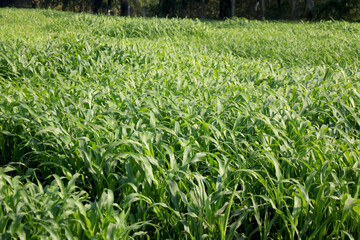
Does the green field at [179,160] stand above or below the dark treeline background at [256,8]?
below

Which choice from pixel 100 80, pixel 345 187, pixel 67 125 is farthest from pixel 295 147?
pixel 100 80

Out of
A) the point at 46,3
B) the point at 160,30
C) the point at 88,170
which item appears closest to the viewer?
the point at 88,170

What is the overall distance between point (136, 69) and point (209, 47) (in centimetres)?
451

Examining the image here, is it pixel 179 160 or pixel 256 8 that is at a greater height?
pixel 256 8

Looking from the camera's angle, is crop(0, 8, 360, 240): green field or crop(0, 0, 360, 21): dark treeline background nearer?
crop(0, 8, 360, 240): green field

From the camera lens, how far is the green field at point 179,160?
2432mm

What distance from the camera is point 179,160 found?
3244 mm

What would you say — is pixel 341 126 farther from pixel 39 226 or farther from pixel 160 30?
pixel 160 30

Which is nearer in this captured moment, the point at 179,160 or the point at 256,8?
the point at 179,160

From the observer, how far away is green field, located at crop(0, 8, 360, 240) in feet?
7.98

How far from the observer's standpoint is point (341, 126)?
3.75 meters

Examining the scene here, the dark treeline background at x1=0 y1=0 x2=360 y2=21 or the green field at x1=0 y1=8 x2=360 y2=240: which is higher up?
the dark treeline background at x1=0 y1=0 x2=360 y2=21

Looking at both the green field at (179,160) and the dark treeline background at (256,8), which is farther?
the dark treeline background at (256,8)

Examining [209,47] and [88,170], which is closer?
[88,170]
